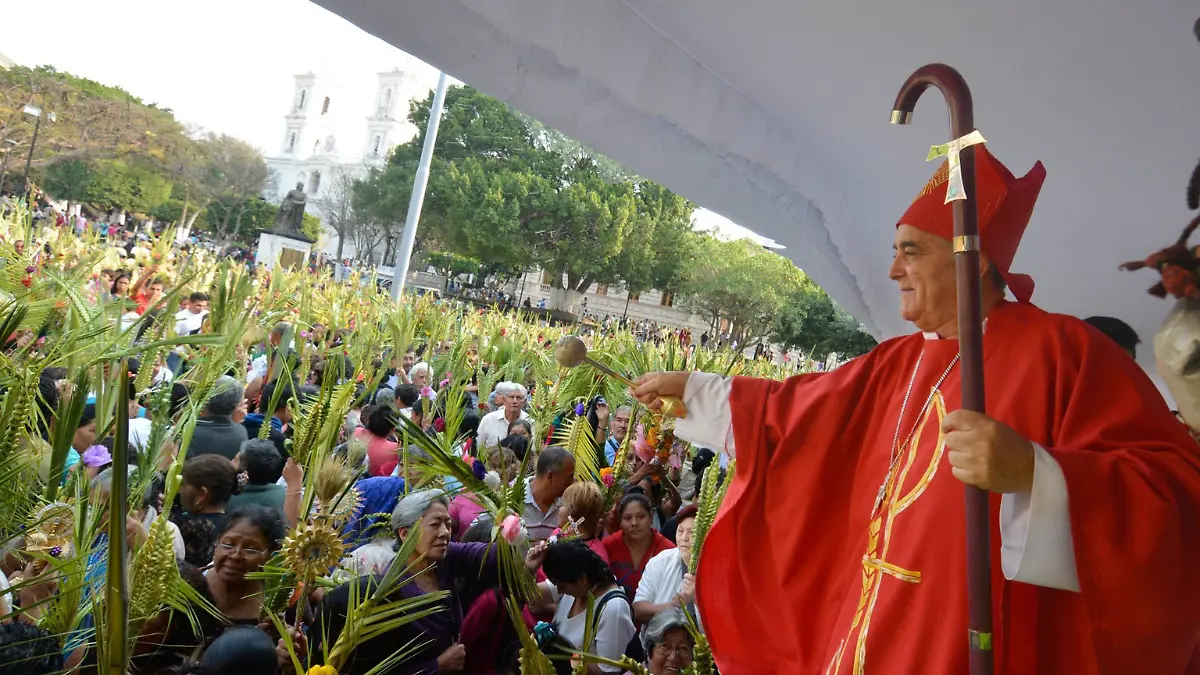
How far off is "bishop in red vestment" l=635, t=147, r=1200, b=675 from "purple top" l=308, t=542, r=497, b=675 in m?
0.87

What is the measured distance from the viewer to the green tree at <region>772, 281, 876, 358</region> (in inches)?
745

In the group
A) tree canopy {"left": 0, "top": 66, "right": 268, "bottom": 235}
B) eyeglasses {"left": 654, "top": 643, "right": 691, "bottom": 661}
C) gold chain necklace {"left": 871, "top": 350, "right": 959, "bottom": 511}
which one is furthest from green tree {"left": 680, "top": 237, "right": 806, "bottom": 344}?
gold chain necklace {"left": 871, "top": 350, "right": 959, "bottom": 511}

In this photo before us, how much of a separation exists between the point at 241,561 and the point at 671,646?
1.29m

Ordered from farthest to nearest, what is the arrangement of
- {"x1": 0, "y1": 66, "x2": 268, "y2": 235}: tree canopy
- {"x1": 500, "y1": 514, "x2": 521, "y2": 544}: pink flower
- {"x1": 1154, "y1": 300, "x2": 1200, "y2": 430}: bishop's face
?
{"x1": 0, "y1": 66, "x2": 268, "y2": 235}: tree canopy → {"x1": 1154, "y1": 300, "x2": 1200, "y2": 430}: bishop's face → {"x1": 500, "y1": 514, "x2": 521, "y2": 544}: pink flower

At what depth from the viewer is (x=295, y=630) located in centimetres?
214

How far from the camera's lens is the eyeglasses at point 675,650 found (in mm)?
2674

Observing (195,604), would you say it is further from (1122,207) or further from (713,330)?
(713,330)

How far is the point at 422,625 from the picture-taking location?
260cm

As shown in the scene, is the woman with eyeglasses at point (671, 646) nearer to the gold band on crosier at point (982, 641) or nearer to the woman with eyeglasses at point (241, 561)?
the woman with eyeglasses at point (241, 561)

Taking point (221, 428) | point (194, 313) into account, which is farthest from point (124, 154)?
point (221, 428)

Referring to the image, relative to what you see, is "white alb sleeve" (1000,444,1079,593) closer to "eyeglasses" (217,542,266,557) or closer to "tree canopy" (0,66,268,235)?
"eyeglasses" (217,542,266,557)

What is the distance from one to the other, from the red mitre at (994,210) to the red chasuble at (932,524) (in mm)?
106

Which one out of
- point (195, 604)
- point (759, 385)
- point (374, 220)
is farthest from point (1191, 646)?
point (374, 220)

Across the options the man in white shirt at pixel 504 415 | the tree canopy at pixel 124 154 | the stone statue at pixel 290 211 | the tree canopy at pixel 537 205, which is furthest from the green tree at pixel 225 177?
the man in white shirt at pixel 504 415
